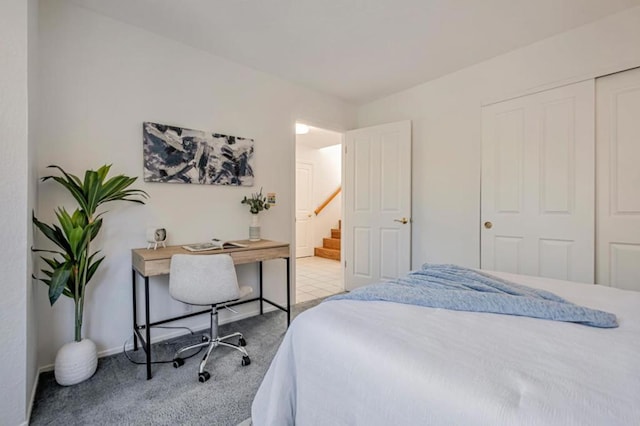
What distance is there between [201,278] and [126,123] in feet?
4.53

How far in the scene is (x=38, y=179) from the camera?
1930 millimetres

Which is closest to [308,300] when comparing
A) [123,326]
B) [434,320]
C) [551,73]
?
[123,326]

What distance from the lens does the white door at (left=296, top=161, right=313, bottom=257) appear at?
263 inches

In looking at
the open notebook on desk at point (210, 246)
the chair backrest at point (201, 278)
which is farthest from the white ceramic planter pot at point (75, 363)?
the open notebook on desk at point (210, 246)

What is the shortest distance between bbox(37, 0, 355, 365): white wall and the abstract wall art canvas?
0.07 m

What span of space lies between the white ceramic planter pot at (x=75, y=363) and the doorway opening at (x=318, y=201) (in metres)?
3.75

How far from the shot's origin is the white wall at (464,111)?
7.30 ft

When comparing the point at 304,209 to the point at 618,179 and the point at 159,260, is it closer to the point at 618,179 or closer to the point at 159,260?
the point at 159,260

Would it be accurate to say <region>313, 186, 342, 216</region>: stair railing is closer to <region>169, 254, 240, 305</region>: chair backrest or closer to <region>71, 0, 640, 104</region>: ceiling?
<region>71, 0, 640, 104</region>: ceiling

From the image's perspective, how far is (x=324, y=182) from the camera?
7188 millimetres

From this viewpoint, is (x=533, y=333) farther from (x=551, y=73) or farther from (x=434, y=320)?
(x=551, y=73)

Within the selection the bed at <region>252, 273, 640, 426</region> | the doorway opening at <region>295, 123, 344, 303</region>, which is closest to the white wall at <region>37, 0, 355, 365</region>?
the bed at <region>252, 273, 640, 426</region>

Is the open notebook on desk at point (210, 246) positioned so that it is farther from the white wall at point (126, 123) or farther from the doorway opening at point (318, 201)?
the doorway opening at point (318, 201)

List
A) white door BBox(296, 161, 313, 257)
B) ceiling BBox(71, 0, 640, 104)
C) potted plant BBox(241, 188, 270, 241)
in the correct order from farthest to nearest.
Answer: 1. white door BBox(296, 161, 313, 257)
2. potted plant BBox(241, 188, 270, 241)
3. ceiling BBox(71, 0, 640, 104)
